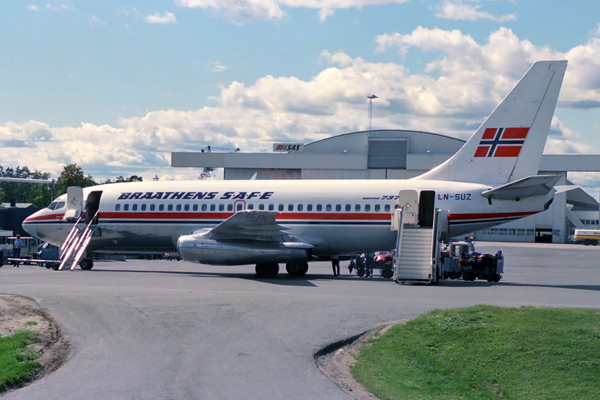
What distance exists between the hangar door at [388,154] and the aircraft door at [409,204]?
45359 millimetres

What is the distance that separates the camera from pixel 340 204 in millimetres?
23516

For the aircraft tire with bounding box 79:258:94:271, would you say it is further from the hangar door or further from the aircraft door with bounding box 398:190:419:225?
the hangar door

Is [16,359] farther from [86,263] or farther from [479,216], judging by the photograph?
[86,263]

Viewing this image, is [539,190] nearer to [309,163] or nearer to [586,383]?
[586,383]

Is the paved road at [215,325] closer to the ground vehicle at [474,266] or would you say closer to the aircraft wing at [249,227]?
the aircraft wing at [249,227]

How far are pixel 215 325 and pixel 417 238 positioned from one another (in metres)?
11.7

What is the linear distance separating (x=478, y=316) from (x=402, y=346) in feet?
7.98

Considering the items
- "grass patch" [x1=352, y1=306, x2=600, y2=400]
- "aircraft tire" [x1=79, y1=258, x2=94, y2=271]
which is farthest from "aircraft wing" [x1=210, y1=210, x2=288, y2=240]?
"grass patch" [x1=352, y1=306, x2=600, y2=400]

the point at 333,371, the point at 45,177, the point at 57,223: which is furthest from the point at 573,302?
the point at 45,177

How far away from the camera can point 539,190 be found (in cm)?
2162

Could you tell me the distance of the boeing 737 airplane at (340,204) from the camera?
21.9 metres

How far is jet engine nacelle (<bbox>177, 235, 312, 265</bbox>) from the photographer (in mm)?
21750

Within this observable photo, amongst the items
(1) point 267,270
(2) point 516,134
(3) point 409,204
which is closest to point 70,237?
(1) point 267,270

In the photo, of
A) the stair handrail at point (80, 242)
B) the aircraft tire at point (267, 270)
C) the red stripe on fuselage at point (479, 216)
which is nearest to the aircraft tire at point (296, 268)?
the aircraft tire at point (267, 270)
